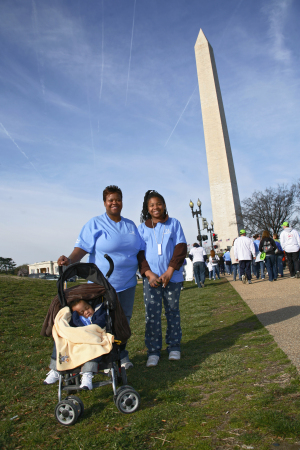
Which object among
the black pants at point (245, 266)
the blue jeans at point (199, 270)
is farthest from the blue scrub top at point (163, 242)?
the blue jeans at point (199, 270)

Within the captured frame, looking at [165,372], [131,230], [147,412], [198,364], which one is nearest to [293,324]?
[198,364]

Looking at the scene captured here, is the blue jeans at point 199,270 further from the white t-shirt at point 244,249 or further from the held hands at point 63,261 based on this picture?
the held hands at point 63,261

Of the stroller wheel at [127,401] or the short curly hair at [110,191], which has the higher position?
the short curly hair at [110,191]

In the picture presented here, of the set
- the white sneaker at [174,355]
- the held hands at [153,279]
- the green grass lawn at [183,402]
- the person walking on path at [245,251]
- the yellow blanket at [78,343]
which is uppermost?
the person walking on path at [245,251]

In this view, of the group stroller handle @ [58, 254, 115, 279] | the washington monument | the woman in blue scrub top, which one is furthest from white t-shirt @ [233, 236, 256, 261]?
the washington monument

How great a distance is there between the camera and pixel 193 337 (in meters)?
5.92

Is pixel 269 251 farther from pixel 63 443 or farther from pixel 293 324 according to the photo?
pixel 63 443

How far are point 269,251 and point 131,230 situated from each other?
9435 millimetres

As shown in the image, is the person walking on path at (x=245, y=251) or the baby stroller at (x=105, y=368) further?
the person walking on path at (x=245, y=251)

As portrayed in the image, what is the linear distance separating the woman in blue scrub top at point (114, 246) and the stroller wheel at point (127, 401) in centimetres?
107

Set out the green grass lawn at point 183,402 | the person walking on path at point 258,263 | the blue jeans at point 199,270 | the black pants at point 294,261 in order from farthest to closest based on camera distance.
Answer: the blue jeans at point 199,270, the person walking on path at point 258,263, the black pants at point 294,261, the green grass lawn at point 183,402

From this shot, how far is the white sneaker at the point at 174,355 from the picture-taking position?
4578mm

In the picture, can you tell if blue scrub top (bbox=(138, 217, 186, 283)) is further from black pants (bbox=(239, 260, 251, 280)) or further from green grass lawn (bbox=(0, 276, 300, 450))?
black pants (bbox=(239, 260, 251, 280))

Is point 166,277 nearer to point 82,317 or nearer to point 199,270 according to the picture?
point 82,317
